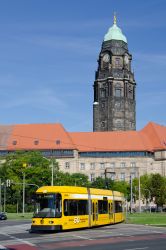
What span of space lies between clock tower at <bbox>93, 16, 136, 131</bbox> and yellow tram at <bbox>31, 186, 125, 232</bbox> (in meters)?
100

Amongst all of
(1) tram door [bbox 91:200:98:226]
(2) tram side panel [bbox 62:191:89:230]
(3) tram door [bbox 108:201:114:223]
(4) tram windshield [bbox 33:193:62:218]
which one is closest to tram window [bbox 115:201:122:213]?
(3) tram door [bbox 108:201:114:223]

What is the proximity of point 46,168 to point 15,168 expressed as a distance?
5825 mm

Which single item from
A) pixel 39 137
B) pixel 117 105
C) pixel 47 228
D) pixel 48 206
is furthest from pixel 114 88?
pixel 47 228

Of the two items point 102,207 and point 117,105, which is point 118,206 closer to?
point 102,207

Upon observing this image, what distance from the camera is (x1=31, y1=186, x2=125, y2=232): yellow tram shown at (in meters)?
29.2

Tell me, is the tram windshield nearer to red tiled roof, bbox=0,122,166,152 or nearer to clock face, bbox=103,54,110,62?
red tiled roof, bbox=0,122,166,152

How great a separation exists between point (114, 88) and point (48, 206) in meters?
111

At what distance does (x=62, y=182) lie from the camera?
309 ft

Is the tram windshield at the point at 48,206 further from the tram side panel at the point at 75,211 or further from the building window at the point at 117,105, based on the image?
the building window at the point at 117,105

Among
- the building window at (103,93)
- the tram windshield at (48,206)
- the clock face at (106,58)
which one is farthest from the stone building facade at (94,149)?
the tram windshield at (48,206)

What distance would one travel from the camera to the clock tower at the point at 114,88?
136500 mm

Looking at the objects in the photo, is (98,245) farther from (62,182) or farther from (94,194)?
(62,182)

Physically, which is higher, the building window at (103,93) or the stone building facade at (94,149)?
the building window at (103,93)

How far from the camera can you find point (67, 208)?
30312mm
